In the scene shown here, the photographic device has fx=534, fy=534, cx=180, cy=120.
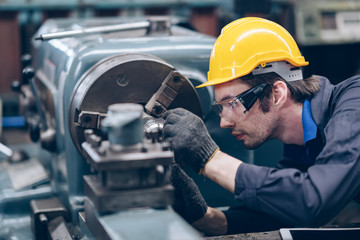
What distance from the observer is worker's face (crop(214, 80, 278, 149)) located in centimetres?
145

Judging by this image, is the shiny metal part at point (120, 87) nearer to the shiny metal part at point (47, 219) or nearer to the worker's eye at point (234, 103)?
the worker's eye at point (234, 103)

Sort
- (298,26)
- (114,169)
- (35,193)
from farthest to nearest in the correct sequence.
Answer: (298,26) < (35,193) < (114,169)

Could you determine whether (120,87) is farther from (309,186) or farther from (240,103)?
(309,186)

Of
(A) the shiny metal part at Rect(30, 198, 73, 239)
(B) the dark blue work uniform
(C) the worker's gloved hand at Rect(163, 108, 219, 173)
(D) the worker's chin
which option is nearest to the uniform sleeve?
(B) the dark blue work uniform

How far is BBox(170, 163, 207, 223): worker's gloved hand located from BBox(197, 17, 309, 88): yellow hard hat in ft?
0.86

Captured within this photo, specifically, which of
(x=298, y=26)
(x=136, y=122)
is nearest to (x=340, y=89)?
(x=136, y=122)

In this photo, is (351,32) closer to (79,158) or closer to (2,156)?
(79,158)

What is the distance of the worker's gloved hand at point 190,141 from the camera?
1.23m

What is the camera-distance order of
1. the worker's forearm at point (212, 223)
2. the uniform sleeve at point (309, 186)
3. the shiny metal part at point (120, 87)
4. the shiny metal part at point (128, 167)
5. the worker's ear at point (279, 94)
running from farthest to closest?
the worker's forearm at point (212, 223) → the worker's ear at point (279, 94) → the shiny metal part at point (120, 87) → the uniform sleeve at point (309, 186) → the shiny metal part at point (128, 167)

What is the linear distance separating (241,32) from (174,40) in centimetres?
26

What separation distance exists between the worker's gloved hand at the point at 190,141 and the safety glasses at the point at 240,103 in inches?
8.2

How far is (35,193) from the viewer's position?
6.07 ft

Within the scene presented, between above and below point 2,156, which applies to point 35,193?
below

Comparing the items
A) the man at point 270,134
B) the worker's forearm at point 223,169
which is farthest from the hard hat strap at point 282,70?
the worker's forearm at point 223,169
